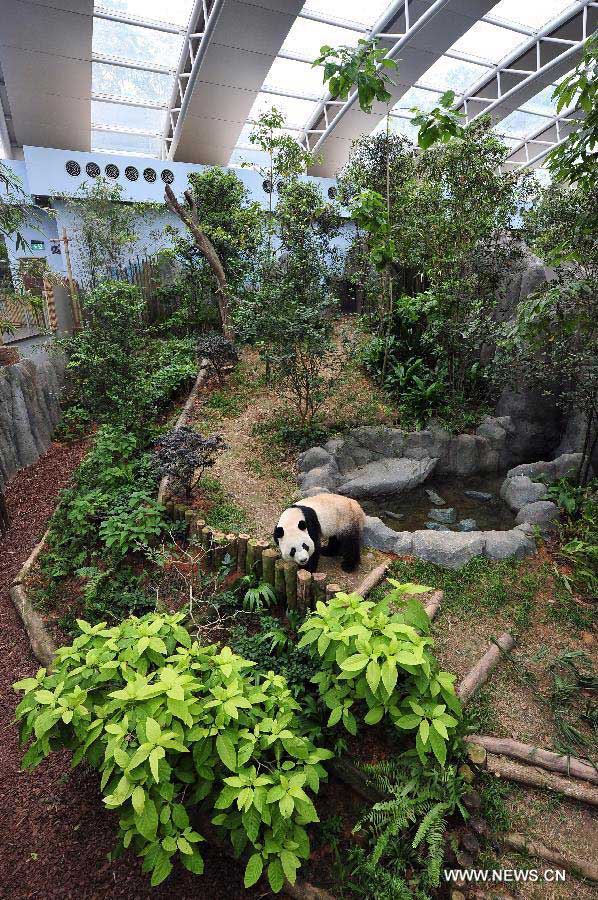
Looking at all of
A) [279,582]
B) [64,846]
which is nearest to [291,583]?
[279,582]

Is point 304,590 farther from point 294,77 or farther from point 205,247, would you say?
point 294,77

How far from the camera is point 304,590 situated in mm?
4012

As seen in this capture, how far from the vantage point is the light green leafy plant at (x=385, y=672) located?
2596 mm

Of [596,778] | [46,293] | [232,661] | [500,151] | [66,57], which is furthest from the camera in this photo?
[66,57]

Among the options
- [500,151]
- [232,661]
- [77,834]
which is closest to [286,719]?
[232,661]

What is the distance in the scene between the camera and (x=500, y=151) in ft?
23.6

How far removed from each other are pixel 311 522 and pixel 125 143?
16405mm

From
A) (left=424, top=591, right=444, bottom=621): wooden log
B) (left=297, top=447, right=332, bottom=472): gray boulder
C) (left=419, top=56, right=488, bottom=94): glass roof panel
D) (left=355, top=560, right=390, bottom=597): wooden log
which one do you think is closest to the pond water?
(left=297, top=447, right=332, bottom=472): gray boulder

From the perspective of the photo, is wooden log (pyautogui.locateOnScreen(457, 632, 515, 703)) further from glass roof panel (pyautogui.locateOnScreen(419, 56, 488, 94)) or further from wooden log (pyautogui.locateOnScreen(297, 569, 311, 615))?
glass roof panel (pyautogui.locateOnScreen(419, 56, 488, 94))

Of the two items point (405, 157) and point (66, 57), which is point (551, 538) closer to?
point (405, 157)

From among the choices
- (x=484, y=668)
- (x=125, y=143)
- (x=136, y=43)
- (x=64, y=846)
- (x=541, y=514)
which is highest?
(x=136, y=43)

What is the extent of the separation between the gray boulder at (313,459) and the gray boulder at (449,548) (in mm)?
2042

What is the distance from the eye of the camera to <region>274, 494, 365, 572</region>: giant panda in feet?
14.2

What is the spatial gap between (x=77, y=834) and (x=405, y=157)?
1004 centimetres
